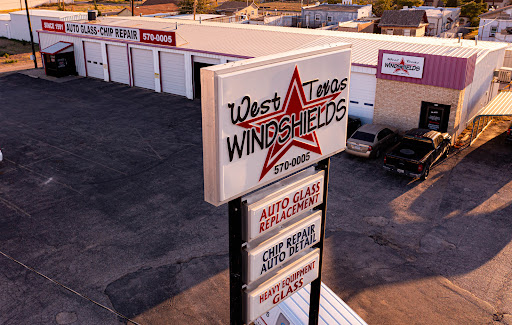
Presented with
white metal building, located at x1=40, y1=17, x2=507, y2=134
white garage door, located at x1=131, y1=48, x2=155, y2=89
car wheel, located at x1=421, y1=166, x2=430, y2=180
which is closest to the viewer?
car wheel, located at x1=421, y1=166, x2=430, y2=180

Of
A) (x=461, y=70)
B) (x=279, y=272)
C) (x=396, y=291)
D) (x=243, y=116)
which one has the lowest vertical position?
(x=396, y=291)

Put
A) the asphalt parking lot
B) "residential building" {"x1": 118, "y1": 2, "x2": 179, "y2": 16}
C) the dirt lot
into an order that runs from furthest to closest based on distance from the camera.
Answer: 1. "residential building" {"x1": 118, "y1": 2, "x2": 179, "y2": 16}
2. the dirt lot
3. the asphalt parking lot

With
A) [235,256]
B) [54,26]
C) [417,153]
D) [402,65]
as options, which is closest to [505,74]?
[402,65]

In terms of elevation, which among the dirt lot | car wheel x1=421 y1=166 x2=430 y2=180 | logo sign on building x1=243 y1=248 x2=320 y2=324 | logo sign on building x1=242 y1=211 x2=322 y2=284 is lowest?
car wheel x1=421 y1=166 x2=430 y2=180

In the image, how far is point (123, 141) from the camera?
26.4 m

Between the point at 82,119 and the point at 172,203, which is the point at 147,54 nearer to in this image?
the point at 82,119

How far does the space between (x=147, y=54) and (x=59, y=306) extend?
29.0 meters

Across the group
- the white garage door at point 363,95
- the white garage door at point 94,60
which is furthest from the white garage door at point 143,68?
the white garage door at point 363,95

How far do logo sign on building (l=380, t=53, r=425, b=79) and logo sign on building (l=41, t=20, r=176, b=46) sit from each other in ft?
56.1

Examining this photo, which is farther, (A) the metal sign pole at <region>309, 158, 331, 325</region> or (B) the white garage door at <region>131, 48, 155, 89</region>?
(B) the white garage door at <region>131, 48, 155, 89</region>

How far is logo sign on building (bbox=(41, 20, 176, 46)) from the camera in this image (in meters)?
35.6

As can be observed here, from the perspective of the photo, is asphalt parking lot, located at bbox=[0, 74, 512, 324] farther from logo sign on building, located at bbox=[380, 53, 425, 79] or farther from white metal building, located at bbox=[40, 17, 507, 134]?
logo sign on building, located at bbox=[380, 53, 425, 79]

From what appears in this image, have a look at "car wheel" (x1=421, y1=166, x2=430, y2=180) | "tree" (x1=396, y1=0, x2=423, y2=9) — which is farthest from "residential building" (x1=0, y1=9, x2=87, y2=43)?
"tree" (x1=396, y1=0, x2=423, y2=9)

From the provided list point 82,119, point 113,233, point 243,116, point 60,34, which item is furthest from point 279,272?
point 60,34
